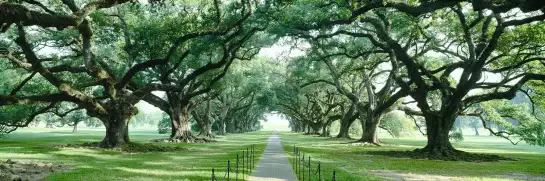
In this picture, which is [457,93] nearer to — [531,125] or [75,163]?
[531,125]

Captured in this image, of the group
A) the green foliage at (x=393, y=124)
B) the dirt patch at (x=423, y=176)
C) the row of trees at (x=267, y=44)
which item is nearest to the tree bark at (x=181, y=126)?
the row of trees at (x=267, y=44)

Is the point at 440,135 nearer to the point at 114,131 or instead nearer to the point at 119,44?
the point at 114,131

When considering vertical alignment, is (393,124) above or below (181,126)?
above

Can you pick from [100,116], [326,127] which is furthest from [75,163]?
[326,127]

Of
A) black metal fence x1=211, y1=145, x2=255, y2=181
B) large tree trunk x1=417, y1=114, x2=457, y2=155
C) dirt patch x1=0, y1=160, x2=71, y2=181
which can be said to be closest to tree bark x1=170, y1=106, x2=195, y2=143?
large tree trunk x1=417, y1=114, x2=457, y2=155

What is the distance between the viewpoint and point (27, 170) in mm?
14453

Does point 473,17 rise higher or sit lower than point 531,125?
Answer: higher

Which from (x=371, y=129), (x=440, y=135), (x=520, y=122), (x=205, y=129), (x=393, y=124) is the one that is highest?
(x=393, y=124)

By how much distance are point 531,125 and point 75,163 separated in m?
34.8

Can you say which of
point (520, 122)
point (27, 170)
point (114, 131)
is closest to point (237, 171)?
point (27, 170)

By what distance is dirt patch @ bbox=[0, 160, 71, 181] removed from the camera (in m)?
12.6

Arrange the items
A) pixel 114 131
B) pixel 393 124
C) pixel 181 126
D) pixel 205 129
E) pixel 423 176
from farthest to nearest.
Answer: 1. pixel 393 124
2. pixel 205 129
3. pixel 181 126
4. pixel 114 131
5. pixel 423 176

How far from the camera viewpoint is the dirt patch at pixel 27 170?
12641 mm

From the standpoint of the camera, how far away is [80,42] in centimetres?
2738
